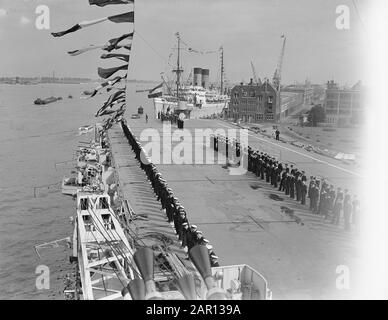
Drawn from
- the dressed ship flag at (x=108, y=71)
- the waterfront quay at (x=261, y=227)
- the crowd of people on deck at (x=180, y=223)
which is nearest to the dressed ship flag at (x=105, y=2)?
the dressed ship flag at (x=108, y=71)

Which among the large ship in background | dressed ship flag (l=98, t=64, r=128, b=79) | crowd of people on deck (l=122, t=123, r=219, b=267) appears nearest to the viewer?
crowd of people on deck (l=122, t=123, r=219, b=267)

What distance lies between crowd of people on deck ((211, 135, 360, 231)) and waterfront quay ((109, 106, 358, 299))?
0.22m

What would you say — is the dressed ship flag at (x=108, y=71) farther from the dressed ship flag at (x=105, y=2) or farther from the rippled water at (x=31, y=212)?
the rippled water at (x=31, y=212)

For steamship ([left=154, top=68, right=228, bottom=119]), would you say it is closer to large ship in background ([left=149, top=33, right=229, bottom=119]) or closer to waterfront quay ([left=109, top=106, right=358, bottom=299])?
large ship in background ([left=149, top=33, right=229, bottom=119])

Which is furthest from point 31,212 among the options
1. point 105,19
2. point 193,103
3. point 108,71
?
point 193,103

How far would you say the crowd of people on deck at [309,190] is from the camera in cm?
1020

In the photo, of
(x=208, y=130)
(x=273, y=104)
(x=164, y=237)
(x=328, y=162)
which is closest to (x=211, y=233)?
(x=164, y=237)

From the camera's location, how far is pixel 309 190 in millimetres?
11875

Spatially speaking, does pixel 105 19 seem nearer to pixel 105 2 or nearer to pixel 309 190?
pixel 105 2

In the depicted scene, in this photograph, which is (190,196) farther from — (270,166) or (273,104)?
(273,104)

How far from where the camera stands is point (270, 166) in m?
15.1

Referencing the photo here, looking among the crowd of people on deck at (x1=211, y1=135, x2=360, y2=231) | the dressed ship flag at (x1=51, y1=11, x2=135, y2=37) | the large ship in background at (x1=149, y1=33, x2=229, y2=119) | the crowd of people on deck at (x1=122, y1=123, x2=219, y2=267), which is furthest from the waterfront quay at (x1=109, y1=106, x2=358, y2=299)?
the large ship in background at (x1=149, y1=33, x2=229, y2=119)

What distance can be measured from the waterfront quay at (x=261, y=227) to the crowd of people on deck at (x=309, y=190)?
22 centimetres

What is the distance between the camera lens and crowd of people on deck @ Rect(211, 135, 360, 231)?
1020cm
